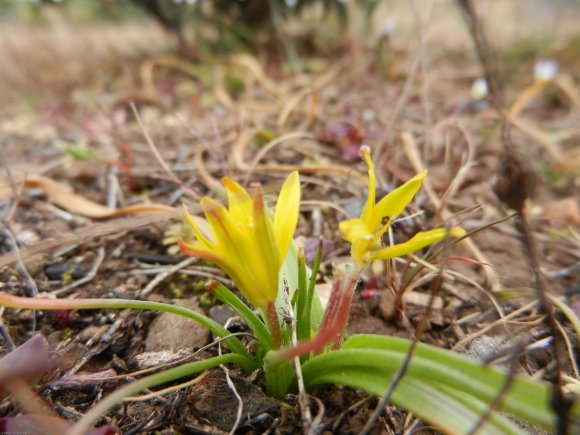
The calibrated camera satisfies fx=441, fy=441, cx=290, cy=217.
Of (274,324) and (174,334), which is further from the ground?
(274,324)

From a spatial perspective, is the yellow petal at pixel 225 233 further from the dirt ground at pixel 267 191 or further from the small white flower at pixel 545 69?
the small white flower at pixel 545 69

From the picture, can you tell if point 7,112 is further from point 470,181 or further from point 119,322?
point 470,181

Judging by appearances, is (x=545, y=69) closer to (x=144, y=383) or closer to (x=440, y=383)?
(x=440, y=383)

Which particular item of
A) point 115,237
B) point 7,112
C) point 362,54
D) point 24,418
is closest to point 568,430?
point 24,418

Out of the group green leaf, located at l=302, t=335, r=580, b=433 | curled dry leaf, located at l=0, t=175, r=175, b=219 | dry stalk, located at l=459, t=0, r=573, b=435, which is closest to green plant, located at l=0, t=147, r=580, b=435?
green leaf, located at l=302, t=335, r=580, b=433

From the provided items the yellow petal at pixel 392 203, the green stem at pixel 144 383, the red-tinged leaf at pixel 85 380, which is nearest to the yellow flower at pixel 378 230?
the yellow petal at pixel 392 203

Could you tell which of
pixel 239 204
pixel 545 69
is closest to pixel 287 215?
pixel 239 204

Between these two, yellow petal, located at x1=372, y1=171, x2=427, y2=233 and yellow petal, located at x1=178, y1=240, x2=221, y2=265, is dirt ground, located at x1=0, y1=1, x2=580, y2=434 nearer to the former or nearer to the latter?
yellow petal, located at x1=372, y1=171, x2=427, y2=233
